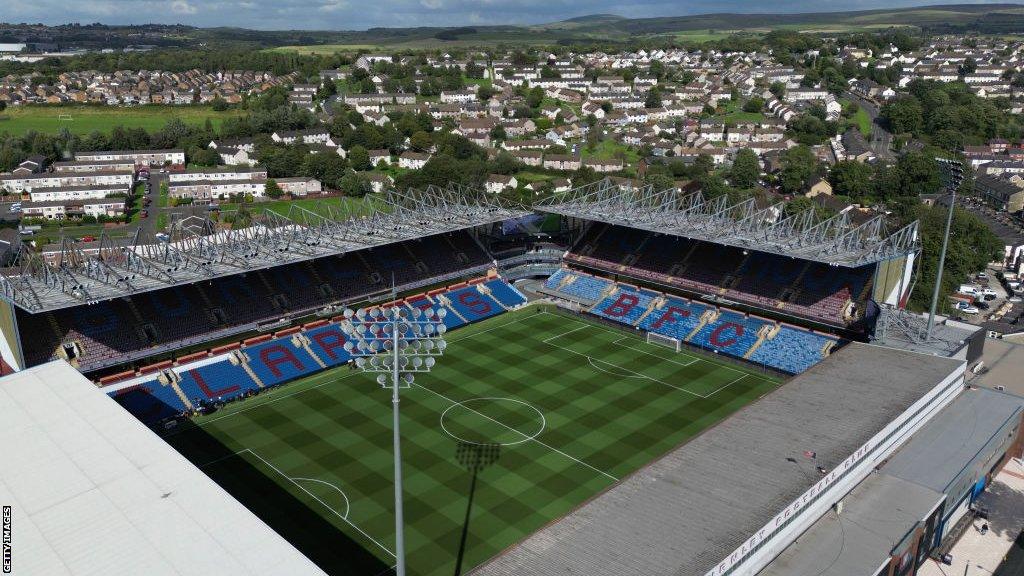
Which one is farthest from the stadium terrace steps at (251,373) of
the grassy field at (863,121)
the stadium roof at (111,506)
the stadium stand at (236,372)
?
the grassy field at (863,121)

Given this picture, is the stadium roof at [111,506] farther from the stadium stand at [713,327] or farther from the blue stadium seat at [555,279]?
the blue stadium seat at [555,279]

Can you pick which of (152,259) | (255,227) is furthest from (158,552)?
(255,227)

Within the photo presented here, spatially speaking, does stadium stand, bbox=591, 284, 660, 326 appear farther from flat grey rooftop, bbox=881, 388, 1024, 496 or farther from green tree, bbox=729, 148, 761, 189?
green tree, bbox=729, 148, 761, 189

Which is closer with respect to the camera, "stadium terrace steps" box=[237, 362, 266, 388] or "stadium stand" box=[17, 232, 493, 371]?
"stadium stand" box=[17, 232, 493, 371]

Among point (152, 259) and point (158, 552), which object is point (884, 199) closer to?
point (152, 259)

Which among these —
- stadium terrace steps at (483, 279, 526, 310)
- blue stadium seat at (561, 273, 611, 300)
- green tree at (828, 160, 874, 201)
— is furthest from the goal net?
green tree at (828, 160, 874, 201)

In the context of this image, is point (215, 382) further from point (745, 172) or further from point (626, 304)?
point (745, 172)

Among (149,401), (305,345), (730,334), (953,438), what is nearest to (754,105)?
(730,334)

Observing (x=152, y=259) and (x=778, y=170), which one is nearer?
(x=152, y=259)
